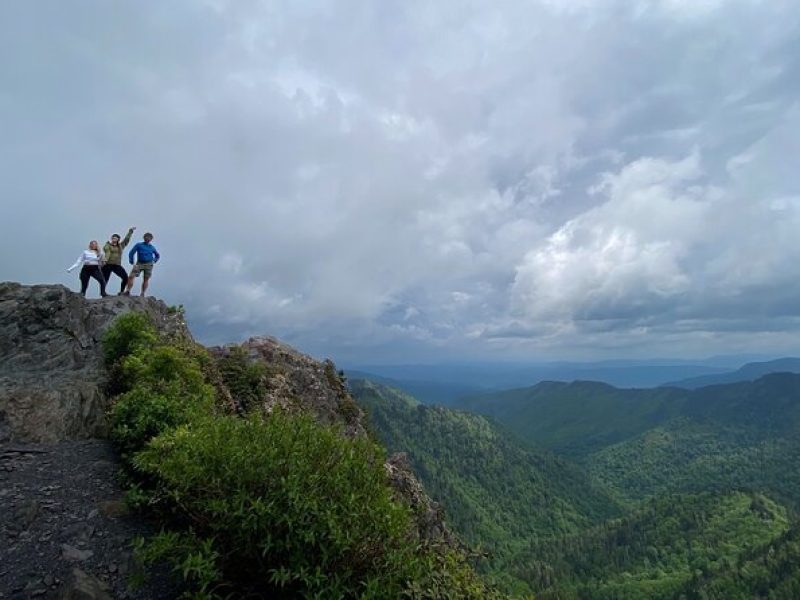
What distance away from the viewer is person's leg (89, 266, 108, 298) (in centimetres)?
2147

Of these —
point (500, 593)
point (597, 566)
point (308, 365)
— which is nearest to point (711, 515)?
point (597, 566)

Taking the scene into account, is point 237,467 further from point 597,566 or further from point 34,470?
point 597,566

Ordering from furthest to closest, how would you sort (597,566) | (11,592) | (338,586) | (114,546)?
(597,566) → (114,546) → (11,592) → (338,586)

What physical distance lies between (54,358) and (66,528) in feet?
33.0

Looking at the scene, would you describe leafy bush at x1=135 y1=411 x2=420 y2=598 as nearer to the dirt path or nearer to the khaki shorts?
the dirt path

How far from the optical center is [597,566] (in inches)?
7185

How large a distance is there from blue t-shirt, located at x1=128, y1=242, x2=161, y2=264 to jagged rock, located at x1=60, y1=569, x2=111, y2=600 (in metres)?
17.6

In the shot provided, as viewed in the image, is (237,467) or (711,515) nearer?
(237,467)

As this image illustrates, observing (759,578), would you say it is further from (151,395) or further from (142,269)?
(151,395)

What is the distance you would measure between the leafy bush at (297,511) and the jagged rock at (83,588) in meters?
1.30

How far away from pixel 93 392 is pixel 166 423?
14.1 feet

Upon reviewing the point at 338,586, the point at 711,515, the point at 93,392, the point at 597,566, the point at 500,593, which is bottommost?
the point at 597,566

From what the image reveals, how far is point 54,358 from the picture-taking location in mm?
17047

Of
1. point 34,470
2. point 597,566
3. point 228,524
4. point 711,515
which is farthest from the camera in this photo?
point 711,515
